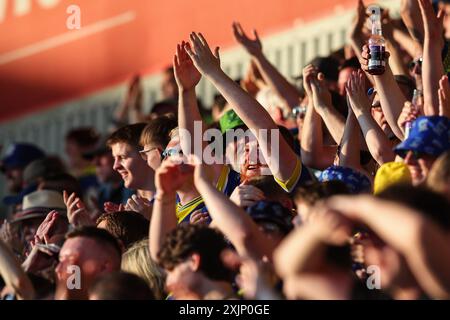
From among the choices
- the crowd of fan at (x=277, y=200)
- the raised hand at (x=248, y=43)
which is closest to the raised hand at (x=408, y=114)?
the crowd of fan at (x=277, y=200)

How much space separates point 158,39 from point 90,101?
4.76 feet

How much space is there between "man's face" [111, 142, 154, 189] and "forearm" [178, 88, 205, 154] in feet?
2.40

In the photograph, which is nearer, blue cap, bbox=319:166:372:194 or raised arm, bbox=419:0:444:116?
blue cap, bbox=319:166:372:194

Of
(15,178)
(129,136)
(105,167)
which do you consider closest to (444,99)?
(129,136)

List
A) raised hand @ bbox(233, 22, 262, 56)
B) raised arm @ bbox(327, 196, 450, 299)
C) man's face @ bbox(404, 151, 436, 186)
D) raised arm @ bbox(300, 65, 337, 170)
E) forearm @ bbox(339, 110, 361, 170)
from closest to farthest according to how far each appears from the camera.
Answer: raised arm @ bbox(327, 196, 450, 299)
man's face @ bbox(404, 151, 436, 186)
forearm @ bbox(339, 110, 361, 170)
raised arm @ bbox(300, 65, 337, 170)
raised hand @ bbox(233, 22, 262, 56)

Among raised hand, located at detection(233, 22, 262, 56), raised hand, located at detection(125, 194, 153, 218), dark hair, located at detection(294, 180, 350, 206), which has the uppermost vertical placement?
raised hand, located at detection(233, 22, 262, 56)

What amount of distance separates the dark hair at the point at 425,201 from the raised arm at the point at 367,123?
2.07 meters

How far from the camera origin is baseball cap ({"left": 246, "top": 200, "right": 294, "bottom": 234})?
6.25 metres

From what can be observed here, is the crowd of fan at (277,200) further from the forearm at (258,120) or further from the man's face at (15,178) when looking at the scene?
the man's face at (15,178)

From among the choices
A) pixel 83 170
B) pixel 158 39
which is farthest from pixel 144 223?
pixel 158 39

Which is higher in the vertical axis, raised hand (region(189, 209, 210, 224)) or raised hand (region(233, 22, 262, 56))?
raised hand (region(233, 22, 262, 56))

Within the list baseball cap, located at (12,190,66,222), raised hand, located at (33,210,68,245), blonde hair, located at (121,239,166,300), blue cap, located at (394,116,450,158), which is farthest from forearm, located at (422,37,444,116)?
baseball cap, located at (12,190,66,222)

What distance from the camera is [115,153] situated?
Answer: 331 inches

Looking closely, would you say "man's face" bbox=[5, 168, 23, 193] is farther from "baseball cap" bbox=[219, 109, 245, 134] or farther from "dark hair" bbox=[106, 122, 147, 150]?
"baseball cap" bbox=[219, 109, 245, 134]
